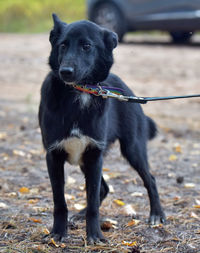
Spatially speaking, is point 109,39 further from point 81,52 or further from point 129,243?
point 129,243

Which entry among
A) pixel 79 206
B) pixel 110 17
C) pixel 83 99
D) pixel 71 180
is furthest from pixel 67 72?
pixel 110 17

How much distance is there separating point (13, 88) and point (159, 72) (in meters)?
3.03

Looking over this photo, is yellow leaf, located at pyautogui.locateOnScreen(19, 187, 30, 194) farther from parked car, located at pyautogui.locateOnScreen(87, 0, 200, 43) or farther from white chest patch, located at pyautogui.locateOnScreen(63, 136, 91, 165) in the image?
parked car, located at pyautogui.locateOnScreen(87, 0, 200, 43)

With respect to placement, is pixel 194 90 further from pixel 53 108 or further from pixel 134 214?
pixel 53 108

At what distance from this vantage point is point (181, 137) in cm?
691

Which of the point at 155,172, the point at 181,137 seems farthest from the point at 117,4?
the point at 155,172

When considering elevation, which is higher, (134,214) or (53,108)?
(53,108)

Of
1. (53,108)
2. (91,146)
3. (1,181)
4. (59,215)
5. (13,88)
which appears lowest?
Result: (13,88)

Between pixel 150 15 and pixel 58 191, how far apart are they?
9061 mm

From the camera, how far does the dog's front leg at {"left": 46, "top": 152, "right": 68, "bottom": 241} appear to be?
356 centimetres

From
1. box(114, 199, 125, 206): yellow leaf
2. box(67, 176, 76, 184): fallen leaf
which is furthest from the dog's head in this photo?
box(67, 176, 76, 184): fallen leaf

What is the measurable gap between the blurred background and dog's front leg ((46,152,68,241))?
113 mm

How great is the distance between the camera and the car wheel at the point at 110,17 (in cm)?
1186

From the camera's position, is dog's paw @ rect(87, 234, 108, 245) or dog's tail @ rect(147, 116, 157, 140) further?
dog's tail @ rect(147, 116, 157, 140)
